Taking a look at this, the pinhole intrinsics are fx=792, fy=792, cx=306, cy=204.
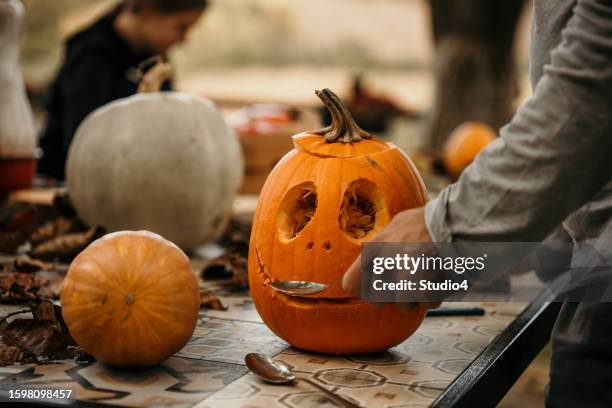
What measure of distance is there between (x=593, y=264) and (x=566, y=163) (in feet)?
1.13

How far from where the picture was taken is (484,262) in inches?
41.2

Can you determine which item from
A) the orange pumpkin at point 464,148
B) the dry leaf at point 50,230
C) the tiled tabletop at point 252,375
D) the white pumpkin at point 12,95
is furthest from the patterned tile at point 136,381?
the orange pumpkin at point 464,148

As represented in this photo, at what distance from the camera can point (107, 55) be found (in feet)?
10.9

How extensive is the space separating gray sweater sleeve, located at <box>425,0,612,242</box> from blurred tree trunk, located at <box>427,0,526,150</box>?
14.0 feet

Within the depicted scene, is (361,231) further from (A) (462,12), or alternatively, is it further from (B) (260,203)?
(A) (462,12)

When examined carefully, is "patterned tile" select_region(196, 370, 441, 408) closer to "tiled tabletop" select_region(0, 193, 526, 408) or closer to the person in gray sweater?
"tiled tabletop" select_region(0, 193, 526, 408)

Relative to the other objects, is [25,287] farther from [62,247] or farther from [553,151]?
[553,151]

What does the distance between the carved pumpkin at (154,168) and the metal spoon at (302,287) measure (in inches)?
34.1

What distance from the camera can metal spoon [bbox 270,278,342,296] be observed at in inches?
53.4

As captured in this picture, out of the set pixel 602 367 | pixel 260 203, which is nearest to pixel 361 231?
pixel 260 203

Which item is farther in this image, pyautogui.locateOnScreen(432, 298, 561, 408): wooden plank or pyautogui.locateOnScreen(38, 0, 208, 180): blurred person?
pyautogui.locateOnScreen(38, 0, 208, 180): blurred person

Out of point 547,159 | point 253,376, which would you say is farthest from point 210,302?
point 547,159

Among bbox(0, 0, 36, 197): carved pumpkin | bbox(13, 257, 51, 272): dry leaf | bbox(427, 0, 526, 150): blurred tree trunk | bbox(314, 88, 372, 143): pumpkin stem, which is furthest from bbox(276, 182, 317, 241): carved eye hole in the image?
bbox(427, 0, 526, 150): blurred tree trunk

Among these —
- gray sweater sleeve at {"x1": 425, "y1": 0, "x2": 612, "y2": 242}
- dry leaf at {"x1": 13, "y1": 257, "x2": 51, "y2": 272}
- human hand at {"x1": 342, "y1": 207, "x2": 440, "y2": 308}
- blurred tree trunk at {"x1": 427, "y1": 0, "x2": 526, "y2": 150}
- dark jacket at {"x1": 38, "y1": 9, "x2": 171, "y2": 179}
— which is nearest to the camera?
gray sweater sleeve at {"x1": 425, "y1": 0, "x2": 612, "y2": 242}
